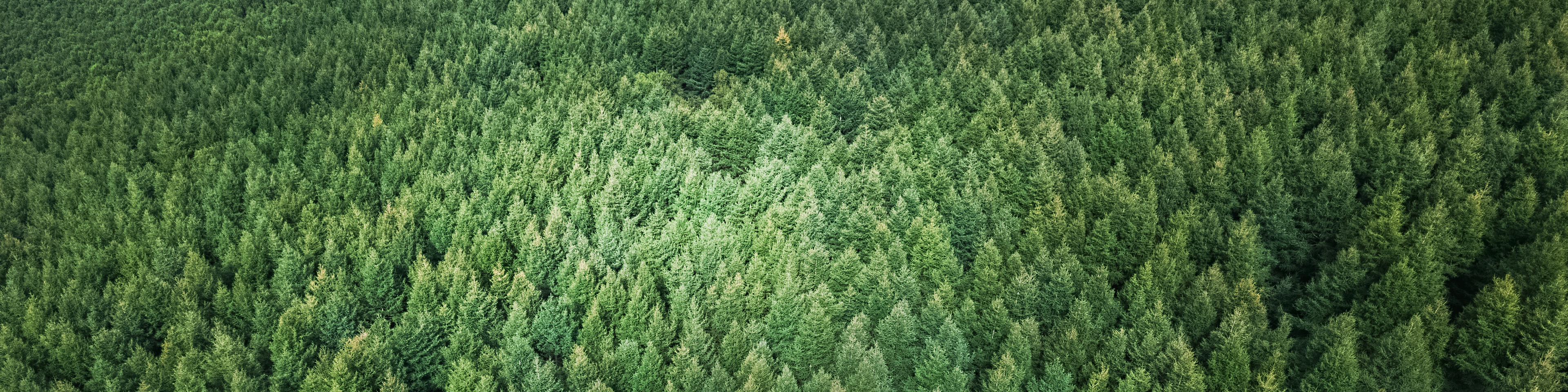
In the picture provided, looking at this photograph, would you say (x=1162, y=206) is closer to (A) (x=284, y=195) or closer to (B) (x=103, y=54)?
(A) (x=284, y=195)

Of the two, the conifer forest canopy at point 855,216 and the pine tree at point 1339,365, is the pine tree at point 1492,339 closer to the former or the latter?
the conifer forest canopy at point 855,216

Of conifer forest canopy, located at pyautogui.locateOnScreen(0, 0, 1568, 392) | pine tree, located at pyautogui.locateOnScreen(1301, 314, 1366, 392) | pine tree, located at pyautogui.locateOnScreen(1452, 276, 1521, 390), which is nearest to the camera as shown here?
pine tree, located at pyautogui.locateOnScreen(1301, 314, 1366, 392)

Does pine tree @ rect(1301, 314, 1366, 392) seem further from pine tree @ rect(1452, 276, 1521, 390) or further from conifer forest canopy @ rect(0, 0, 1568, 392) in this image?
pine tree @ rect(1452, 276, 1521, 390)

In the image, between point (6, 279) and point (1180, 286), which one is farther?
point (6, 279)

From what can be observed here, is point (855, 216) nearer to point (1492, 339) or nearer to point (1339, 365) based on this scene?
point (1339, 365)

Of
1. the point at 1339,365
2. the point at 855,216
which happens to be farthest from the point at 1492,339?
the point at 855,216

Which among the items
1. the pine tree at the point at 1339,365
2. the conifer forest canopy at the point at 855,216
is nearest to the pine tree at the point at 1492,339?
the conifer forest canopy at the point at 855,216

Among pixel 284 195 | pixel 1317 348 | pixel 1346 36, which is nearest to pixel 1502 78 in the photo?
pixel 1346 36

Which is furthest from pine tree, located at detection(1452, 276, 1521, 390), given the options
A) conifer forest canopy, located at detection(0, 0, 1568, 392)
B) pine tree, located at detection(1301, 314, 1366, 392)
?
pine tree, located at detection(1301, 314, 1366, 392)
